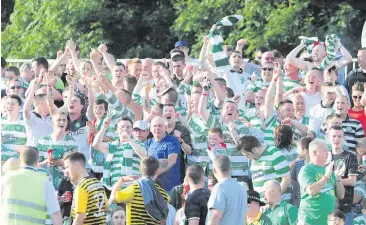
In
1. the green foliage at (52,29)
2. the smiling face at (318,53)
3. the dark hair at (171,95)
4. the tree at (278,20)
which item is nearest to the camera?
the dark hair at (171,95)

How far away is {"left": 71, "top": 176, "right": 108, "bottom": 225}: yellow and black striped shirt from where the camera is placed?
61.8 ft

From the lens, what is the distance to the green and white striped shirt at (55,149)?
2119cm

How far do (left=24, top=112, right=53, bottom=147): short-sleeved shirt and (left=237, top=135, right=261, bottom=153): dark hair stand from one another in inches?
122

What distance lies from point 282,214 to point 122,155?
2453 mm

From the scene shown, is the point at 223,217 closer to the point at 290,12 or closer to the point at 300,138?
the point at 300,138

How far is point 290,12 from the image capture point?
1183 inches

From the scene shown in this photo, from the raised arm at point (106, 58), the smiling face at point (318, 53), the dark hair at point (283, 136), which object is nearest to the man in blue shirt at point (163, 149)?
the dark hair at point (283, 136)

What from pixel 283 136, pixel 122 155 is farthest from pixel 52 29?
pixel 283 136

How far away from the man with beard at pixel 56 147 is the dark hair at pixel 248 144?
252 centimetres

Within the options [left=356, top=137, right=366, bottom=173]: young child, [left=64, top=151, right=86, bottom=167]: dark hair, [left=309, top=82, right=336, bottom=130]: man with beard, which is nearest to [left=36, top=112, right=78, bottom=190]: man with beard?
[left=64, top=151, right=86, bottom=167]: dark hair

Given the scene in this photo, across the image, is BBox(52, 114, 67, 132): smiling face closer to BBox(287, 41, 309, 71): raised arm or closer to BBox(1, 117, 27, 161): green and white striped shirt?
BBox(1, 117, 27, 161): green and white striped shirt

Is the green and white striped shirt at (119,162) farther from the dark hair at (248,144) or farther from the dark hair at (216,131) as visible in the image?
the dark hair at (248,144)

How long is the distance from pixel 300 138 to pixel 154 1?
491 inches

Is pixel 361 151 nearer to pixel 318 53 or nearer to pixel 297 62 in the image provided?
pixel 297 62
